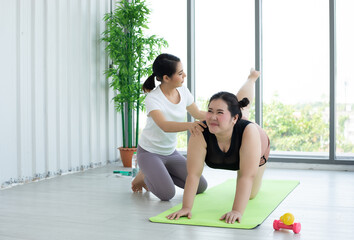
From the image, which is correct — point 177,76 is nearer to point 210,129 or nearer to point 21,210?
point 210,129

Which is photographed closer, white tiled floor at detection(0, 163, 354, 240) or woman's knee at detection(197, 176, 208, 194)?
white tiled floor at detection(0, 163, 354, 240)

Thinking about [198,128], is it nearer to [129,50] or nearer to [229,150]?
[229,150]

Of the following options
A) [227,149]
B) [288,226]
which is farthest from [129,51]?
[288,226]

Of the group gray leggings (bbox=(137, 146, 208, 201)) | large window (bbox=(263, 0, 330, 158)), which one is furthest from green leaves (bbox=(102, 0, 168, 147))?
gray leggings (bbox=(137, 146, 208, 201))

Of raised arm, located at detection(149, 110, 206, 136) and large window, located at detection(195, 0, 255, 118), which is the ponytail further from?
large window, located at detection(195, 0, 255, 118)

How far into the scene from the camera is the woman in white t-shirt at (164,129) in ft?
10.2

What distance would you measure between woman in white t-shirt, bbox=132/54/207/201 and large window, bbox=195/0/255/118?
1778 millimetres

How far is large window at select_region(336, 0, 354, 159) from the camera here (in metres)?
4.63

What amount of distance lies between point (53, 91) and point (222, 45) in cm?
194

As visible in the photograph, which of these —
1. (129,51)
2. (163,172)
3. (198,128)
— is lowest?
(163,172)

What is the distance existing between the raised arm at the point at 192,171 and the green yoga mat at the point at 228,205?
0.04 metres

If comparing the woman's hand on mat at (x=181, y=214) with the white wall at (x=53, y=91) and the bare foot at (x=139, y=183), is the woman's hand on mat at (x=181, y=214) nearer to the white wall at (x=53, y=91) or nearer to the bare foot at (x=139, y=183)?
the bare foot at (x=139, y=183)

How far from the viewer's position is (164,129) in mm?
2965

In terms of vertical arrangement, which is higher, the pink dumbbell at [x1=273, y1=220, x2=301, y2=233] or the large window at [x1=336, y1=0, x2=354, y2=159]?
the large window at [x1=336, y1=0, x2=354, y2=159]
